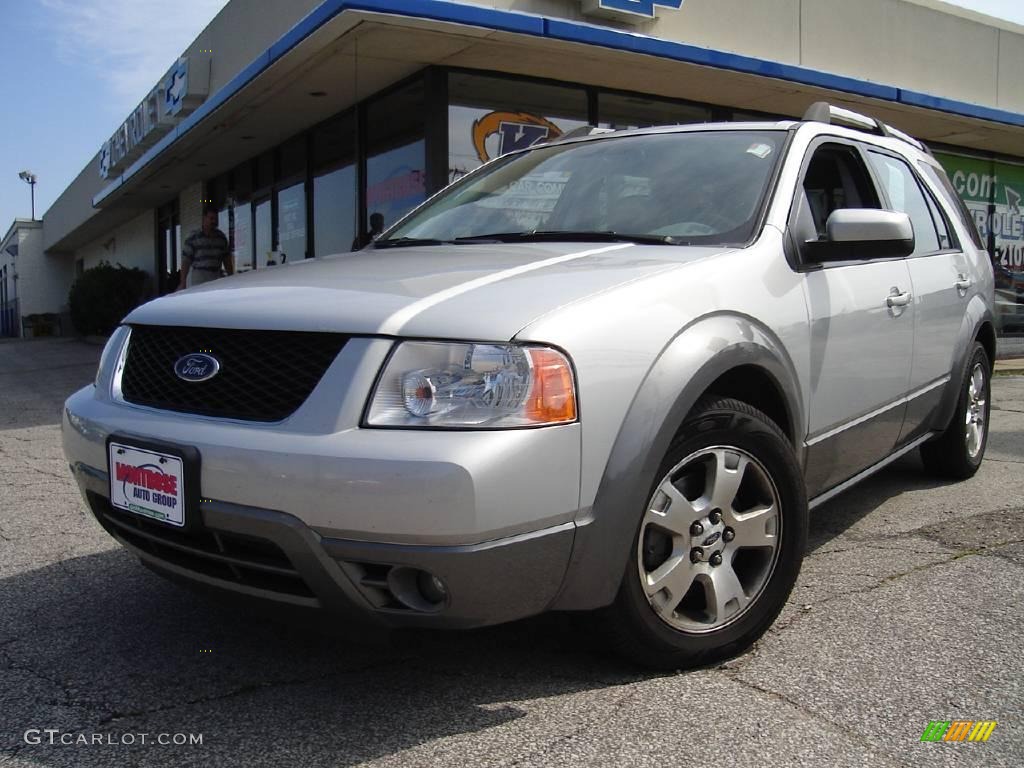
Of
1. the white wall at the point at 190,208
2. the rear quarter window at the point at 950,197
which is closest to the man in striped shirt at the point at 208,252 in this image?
the white wall at the point at 190,208

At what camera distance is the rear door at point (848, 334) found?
300 cm

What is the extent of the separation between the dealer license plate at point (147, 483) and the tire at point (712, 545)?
3.54 ft

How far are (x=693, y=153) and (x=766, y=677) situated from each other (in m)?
1.84

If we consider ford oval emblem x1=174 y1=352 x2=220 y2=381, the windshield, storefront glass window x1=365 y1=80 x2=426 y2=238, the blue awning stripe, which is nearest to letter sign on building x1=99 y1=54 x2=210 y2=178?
the blue awning stripe

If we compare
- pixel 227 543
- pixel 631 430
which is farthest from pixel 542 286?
pixel 227 543

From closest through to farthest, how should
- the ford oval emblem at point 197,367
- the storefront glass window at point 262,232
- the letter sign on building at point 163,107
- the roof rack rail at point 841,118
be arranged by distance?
the ford oval emblem at point 197,367
the roof rack rail at point 841,118
the letter sign on building at point 163,107
the storefront glass window at point 262,232

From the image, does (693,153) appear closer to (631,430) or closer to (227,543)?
(631,430)

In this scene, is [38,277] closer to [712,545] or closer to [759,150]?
[759,150]

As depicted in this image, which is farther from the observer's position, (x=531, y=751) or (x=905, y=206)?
(x=905, y=206)

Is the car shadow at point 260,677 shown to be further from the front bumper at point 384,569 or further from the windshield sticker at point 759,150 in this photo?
the windshield sticker at point 759,150

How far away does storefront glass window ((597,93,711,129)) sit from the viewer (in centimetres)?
1067

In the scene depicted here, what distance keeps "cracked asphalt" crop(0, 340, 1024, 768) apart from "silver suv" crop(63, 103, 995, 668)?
8.6 inches

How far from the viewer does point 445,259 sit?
9.03ft

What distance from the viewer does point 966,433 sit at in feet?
15.1
